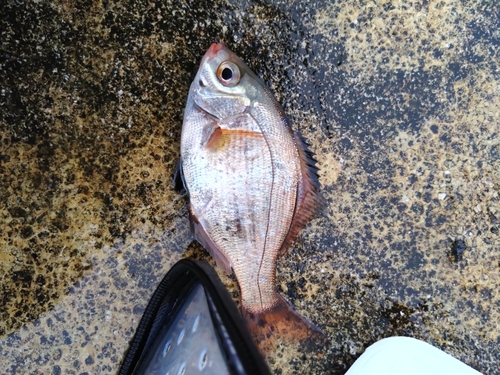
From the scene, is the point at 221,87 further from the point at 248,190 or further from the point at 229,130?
the point at 248,190

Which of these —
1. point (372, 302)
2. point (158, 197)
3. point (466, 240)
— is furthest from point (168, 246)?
point (466, 240)

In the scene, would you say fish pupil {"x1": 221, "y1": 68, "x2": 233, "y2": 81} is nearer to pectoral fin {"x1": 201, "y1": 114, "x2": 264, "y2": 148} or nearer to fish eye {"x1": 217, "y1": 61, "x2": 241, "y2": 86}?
fish eye {"x1": 217, "y1": 61, "x2": 241, "y2": 86}

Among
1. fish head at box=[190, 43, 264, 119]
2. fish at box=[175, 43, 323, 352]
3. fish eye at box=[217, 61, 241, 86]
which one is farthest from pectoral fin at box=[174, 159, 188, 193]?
fish eye at box=[217, 61, 241, 86]

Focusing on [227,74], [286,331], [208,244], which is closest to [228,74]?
[227,74]

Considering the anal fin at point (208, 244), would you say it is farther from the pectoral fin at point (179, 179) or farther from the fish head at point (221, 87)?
the fish head at point (221, 87)

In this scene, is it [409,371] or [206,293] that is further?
[409,371]

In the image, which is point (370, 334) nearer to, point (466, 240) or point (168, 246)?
point (466, 240)
